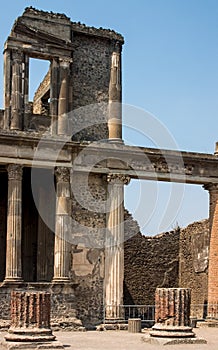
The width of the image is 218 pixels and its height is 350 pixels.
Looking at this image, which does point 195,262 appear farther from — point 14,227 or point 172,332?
point 172,332

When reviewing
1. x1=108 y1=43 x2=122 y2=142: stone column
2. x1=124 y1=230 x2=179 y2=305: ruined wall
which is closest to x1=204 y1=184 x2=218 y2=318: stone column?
x1=108 y1=43 x2=122 y2=142: stone column

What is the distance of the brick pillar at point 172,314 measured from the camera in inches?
516

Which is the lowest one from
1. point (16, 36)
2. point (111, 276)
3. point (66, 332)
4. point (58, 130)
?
point (66, 332)

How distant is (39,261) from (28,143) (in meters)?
4.05

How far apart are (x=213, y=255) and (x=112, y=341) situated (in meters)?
7.21

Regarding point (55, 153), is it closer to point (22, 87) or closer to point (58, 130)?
point (58, 130)

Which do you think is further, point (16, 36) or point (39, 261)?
point (39, 261)

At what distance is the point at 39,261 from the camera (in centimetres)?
2044

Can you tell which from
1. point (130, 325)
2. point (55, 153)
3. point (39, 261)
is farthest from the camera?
point (39, 261)

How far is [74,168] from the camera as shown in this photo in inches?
746

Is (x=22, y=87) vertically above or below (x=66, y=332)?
above

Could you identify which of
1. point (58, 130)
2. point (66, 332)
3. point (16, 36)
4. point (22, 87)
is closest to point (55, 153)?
point (58, 130)

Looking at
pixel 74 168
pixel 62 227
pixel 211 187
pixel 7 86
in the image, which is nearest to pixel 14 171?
pixel 74 168

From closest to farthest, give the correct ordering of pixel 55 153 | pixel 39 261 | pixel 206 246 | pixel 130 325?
pixel 130 325 < pixel 55 153 < pixel 39 261 < pixel 206 246
